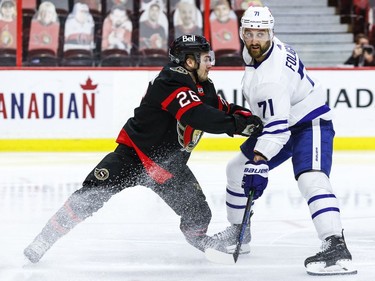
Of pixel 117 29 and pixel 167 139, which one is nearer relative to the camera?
pixel 167 139

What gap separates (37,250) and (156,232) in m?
0.94

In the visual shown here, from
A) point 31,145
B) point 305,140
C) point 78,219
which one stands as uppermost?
point 305,140

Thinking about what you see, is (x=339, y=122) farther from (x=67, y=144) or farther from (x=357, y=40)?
(x=67, y=144)

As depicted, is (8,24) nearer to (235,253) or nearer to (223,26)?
(223,26)

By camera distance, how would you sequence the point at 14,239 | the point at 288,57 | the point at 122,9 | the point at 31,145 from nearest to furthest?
the point at 288,57 → the point at 14,239 → the point at 31,145 → the point at 122,9

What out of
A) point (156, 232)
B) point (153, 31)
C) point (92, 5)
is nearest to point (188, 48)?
point (156, 232)

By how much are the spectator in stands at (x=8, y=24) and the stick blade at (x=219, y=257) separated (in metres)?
5.34

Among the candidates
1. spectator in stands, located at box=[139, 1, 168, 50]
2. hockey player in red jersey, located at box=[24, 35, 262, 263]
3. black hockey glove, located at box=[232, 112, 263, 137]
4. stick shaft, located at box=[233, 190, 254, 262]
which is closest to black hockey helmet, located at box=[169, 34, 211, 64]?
hockey player in red jersey, located at box=[24, 35, 262, 263]

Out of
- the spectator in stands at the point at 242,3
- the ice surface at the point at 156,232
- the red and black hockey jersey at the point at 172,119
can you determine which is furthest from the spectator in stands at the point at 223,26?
the red and black hockey jersey at the point at 172,119

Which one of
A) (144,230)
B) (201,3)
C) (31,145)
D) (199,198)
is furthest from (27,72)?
(199,198)

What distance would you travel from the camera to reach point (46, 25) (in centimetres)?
915

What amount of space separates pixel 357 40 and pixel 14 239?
5.52 m

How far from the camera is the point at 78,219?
13.0 ft

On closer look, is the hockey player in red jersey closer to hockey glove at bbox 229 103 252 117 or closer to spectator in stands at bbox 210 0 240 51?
hockey glove at bbox 229 103 252 117
